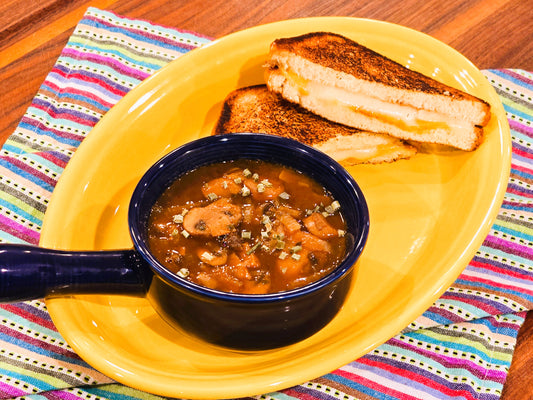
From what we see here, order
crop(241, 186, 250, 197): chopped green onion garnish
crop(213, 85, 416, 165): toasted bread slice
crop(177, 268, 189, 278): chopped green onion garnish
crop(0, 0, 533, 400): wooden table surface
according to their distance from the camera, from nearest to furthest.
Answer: crop(177, 268, 189, 278): chopped green onion garnish, crop(241, 186, 250, 197): chopped green onion garnish, crop(213, 85, 416, 165): toasted bread slice, crop(0, 0, 533, 400): wooden table surface

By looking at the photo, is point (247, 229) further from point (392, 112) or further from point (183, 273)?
point (392, 112)

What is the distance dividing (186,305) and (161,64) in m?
1.55

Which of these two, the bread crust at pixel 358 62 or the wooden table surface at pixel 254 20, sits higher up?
the wooden table surface at pixel 254 20

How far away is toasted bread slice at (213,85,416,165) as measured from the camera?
2350 mm

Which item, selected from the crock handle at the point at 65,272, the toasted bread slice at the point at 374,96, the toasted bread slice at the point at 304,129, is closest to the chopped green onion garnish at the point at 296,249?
the crock handle at the point at 65,272

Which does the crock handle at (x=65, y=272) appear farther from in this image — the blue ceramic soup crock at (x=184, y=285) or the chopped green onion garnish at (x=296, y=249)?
the chopped green onion garnish at (x=296, y=249)

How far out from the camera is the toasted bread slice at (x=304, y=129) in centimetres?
235

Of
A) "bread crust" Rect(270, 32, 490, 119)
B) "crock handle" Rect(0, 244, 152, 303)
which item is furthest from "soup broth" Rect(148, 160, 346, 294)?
"bread crust" Rect(270, 32, 490, 119)

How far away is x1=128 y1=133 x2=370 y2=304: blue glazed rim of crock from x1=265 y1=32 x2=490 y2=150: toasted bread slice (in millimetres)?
477

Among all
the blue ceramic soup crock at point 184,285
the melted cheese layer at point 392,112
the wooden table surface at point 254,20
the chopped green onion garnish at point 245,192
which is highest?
the wooden table surface at point 254,20

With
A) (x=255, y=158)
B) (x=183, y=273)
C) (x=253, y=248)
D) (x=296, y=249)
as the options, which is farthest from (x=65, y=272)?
(x=255, y=158)

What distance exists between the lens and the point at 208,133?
2.54 metres

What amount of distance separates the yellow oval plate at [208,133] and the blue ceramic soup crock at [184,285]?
103 mm

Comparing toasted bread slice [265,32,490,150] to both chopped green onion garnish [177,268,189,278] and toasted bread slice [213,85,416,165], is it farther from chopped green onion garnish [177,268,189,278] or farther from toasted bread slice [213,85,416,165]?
chopped green onion garnish [177,268,189,278]
